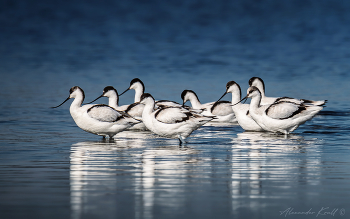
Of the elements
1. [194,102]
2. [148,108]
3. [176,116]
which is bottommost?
[176,116]

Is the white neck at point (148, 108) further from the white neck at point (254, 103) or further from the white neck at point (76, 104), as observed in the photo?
the white neck at point (254, 103)

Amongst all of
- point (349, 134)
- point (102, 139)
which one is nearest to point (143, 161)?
point (102, 139)

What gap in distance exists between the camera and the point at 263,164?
10.1 metres

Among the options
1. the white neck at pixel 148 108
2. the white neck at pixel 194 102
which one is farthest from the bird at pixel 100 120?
the white neck at pixel 194 102

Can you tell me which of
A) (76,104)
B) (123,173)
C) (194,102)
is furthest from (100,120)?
(194,102)

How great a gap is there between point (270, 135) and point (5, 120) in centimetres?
948

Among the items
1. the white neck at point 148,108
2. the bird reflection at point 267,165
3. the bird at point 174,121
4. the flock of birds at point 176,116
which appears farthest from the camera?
the white neck at point 148,108

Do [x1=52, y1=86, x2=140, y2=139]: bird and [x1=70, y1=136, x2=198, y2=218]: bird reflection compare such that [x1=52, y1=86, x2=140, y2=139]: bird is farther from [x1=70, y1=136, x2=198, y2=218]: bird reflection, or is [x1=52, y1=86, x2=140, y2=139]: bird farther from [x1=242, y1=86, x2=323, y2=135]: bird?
[x1=242, y1=86, x2=323, y2=135]: bird

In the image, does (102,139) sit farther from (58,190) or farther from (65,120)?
→ (58,190)

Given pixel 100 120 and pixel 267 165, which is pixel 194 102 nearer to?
pixel 100 120

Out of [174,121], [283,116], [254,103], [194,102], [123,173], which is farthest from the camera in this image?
[194,102]

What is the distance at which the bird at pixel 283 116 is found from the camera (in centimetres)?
1596

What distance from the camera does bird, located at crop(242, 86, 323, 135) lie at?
52.4ft

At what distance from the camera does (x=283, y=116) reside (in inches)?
629
